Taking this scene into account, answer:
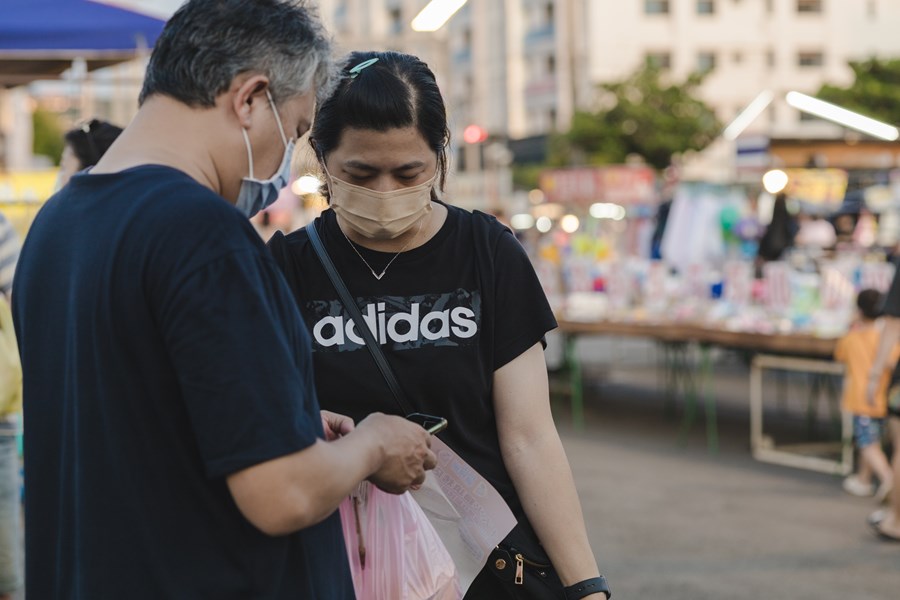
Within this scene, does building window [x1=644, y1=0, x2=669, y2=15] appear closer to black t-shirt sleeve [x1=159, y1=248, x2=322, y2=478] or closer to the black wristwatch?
the black wristwatch

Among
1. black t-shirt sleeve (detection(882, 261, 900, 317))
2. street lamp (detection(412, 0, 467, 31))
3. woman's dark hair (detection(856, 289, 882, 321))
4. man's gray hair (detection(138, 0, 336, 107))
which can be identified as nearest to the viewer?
man's gray hair (detection(138, 0, 336, 107))

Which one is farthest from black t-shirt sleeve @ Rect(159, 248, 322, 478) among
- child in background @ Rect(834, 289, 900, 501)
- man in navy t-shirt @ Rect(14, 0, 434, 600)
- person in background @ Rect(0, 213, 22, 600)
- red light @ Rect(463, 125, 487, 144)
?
red light @ Rect(463, 125, 487, 144)

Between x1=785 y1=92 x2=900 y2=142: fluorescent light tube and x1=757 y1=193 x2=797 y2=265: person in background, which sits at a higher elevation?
x1=785 y1=92 x2=900 y2=142: fluorescent light tube

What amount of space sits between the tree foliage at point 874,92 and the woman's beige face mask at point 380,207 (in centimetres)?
3561

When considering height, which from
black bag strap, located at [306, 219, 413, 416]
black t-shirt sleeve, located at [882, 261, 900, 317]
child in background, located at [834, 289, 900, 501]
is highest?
black bag strap, located at [306, 219, 413, 416]

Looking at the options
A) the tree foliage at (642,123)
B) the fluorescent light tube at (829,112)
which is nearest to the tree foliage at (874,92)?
the tree foliage at (642,123)

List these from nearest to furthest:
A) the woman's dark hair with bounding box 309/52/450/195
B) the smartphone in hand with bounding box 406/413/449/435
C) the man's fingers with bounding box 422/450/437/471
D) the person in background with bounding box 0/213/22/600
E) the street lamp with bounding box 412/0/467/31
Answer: the man's fingers with bounding box 422/450/437/471 → the smartphone in hand with bounding box 406/413/449/435 → the woman's dark hair with bounding box 309/52/450/195 → the person in background with bounding box 0/213/22/600 → the street lamp with bounding box 412/0/467/31

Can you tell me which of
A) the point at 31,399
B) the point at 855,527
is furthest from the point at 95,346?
the point at 855,527

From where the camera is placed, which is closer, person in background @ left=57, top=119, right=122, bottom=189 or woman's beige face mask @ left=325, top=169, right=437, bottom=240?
woman's beige face mask @ left=325, top=169, right=437, bottom=240

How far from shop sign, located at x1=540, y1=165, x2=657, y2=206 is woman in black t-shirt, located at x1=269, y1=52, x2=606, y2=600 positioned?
2702 centimetres

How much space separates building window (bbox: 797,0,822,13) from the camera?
55.4 m

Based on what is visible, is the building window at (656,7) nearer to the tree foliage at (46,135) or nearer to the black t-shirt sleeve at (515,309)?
the tree foliage at (46,135)

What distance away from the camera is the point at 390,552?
202 centimetres

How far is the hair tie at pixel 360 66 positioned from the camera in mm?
2219
